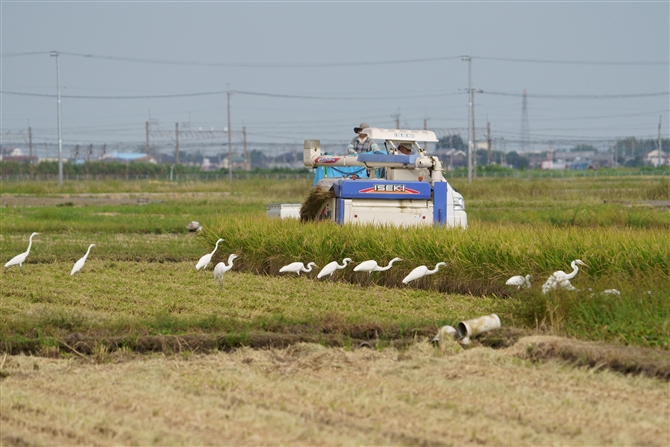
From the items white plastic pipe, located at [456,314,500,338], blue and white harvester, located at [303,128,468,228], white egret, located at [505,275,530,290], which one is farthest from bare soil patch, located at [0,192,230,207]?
white plastic pipe, located at [456,314,500,338]

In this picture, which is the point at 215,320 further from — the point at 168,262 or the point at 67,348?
the point at 168,262

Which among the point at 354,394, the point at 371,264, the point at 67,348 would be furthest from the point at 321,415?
the point at 371,264

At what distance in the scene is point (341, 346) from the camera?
837cm

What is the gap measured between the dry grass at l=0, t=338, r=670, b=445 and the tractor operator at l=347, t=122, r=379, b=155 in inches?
338

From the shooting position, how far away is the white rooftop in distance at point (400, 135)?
16031 millimetres

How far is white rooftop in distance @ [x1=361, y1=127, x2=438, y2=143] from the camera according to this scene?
16031mm

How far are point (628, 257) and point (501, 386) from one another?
4801 millimetres

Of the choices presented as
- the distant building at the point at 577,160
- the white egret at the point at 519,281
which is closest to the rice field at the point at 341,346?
the white egret at the point at 519,281

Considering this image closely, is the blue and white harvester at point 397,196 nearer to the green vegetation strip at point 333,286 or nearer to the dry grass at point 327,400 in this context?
the green vegetation strip at point 333,286

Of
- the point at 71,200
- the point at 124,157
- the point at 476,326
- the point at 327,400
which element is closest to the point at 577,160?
the point at 124,157

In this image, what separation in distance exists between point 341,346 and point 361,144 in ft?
27.9

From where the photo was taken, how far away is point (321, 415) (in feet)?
20.2

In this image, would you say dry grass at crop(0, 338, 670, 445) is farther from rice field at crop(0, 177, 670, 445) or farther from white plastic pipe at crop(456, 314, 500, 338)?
white plastic pipe at crop(456, 314, 500, 338)

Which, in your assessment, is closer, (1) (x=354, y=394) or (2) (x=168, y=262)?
(1) (x=354, y=394)
